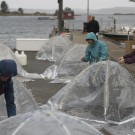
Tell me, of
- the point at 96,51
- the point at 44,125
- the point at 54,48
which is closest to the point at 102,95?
the point at 96,51

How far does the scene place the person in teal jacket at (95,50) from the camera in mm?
9245

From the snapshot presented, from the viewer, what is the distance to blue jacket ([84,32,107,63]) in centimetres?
931

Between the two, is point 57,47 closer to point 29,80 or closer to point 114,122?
point 29,80

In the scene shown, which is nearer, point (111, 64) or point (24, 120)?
point (24, 120)

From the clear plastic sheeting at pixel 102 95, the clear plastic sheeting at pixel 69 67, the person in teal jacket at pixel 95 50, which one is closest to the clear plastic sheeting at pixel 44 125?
the clear plastic sheeting at pixel 102 95

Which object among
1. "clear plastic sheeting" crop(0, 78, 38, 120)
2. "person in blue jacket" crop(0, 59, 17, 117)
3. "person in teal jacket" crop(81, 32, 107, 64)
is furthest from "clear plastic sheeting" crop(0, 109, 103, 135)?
"person in teal jacket" crop(81, 32, 107, 64)

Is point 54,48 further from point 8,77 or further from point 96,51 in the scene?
point 8,77

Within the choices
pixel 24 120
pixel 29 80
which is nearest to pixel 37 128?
pixel 24 120

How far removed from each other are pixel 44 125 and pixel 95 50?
572cm

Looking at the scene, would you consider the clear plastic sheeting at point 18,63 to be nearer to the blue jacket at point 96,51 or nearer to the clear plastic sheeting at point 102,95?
the blue jacket at point 96,51

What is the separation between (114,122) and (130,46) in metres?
9.55

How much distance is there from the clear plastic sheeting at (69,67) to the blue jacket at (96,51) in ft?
10.9

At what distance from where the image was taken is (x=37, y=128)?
387cm

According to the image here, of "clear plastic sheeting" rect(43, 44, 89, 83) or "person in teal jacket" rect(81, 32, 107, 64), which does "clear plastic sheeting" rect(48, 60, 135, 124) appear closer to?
"person in teal jacket" rect(81, 32, 107, 64)
